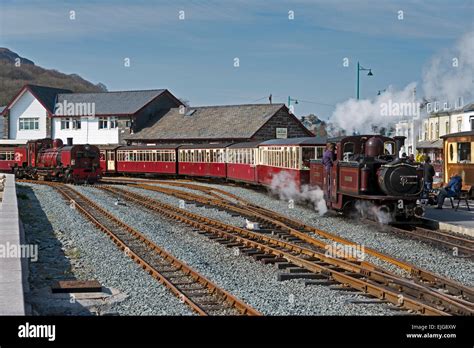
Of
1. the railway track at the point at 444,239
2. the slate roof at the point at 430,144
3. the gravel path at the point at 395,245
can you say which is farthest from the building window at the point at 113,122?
the railway track at the point at 444,239

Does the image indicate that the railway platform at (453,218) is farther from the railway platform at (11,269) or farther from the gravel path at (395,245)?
the railway platform at (11,269)

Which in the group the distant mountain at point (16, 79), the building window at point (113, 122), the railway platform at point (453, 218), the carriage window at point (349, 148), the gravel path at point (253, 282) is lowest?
the gravel path at point (253, 282)

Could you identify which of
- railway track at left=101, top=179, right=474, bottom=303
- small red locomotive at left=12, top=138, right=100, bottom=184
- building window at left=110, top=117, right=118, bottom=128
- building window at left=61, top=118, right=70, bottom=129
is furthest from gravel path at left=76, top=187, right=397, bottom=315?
building window at left=61, top=118, right=70, bottom=129

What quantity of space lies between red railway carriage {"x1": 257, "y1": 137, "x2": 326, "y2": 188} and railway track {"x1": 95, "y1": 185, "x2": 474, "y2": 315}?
6927mm

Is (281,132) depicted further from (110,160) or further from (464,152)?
(464,152)

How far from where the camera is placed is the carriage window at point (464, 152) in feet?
85.7

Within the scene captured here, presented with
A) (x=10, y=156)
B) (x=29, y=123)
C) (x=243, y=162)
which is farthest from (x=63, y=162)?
(x=29, y=123)

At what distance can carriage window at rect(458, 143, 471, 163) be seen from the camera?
26.1 meters

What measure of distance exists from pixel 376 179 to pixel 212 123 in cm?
4261

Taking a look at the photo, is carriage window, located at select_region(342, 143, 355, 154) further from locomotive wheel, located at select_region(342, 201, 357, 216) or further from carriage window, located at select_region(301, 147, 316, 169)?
carriage window, located at select_region(301, 147, 316, 169)

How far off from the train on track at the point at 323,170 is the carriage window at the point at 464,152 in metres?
6.35
